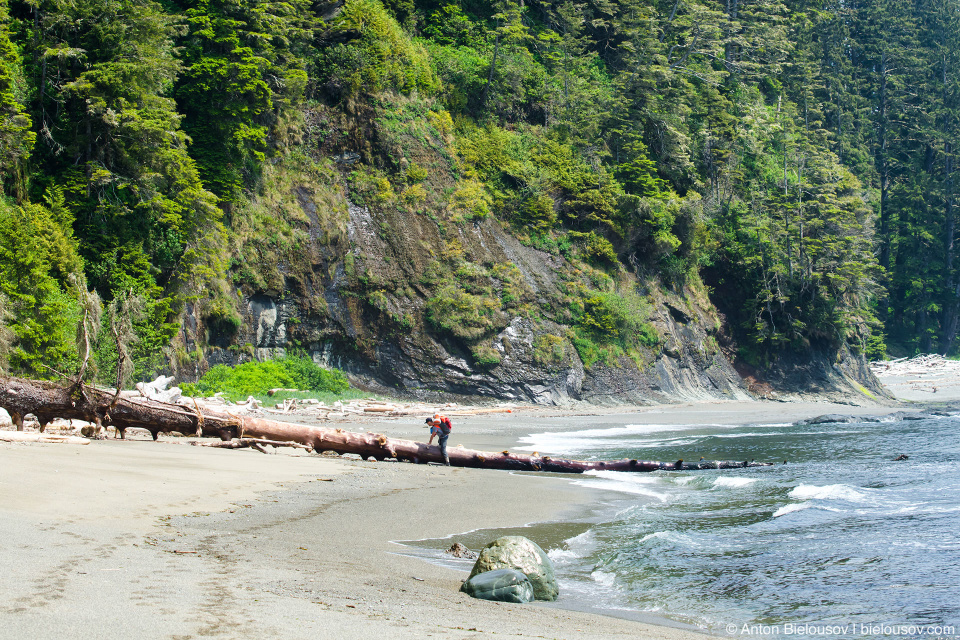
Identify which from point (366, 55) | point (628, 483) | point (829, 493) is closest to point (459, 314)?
point (366, 55)

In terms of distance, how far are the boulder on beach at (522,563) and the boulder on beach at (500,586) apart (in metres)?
0.10

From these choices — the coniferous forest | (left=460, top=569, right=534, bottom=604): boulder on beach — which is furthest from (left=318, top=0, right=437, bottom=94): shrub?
(left=460, top=569, right=534, bottom=604): boulder on beach

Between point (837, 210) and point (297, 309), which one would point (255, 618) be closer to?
point (297, 309)

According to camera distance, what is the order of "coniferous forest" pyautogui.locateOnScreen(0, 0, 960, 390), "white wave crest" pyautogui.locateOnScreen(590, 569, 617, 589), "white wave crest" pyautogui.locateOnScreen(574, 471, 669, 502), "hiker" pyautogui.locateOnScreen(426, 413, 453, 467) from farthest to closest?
1. "coniferous forest" pyautogui.locateOnScreen(0, 0, 960, 390)
2. "hiker" pyautogui.locateOnScreen(426, 413, 453, 467)
3. "white wave crest" pyautogui.locateOnScreen(574, 471, 669, 502)
4. "white wave crest" pyautogui.locateOnScreen(590, 569, 617, 589)

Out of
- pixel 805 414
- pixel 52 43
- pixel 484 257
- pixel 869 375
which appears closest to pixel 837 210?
pixel 869 375

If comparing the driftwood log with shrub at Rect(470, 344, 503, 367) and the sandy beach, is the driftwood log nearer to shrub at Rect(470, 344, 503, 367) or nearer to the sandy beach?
the sandy beach

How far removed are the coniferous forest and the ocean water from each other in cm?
881

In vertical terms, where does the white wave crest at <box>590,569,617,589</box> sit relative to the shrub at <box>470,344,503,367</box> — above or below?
below

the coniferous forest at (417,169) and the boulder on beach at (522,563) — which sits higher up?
the coniferous forest at (417,169)

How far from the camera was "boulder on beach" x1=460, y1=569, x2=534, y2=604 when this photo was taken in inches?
210

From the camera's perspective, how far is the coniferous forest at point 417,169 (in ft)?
63.7

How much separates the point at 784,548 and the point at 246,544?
19.4ft

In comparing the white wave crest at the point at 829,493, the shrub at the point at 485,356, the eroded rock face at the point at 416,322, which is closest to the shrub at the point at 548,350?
the eroded rock face at the point at 416,322

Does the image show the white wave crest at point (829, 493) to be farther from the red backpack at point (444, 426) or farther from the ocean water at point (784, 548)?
the red backpack at point (444, 426)
